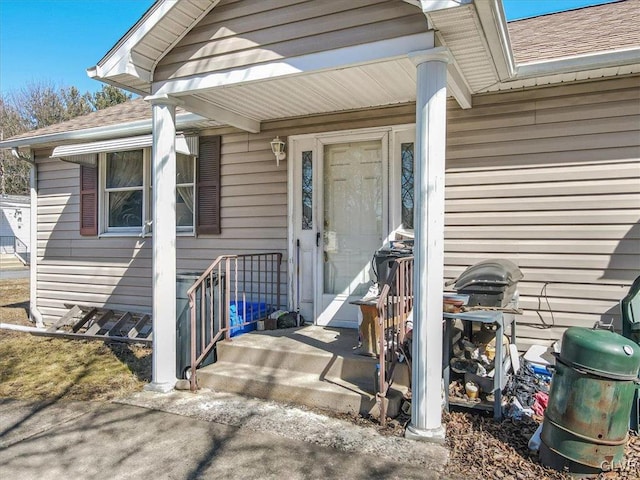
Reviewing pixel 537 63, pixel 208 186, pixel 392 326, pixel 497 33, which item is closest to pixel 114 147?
pixel 208 186

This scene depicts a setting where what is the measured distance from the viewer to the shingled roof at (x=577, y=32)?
3.80 meters

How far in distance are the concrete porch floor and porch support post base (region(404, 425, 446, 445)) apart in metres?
0.32

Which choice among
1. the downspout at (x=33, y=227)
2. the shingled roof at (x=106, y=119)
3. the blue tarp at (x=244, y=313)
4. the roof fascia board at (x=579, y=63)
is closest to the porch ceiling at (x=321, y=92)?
the roof fascia board at (x=579, y=63)

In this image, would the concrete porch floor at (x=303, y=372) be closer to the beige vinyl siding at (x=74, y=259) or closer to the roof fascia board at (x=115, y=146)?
the roof fascia board at (x=115, y=146)

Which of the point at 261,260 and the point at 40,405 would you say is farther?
the point at 261,260

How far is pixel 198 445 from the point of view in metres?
3.00

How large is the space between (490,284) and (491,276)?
8 cm

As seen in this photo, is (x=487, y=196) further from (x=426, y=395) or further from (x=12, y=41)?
(x=12, y=41)

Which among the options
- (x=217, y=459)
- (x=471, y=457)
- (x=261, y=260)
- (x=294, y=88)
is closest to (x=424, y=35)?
(x=294, y=88)

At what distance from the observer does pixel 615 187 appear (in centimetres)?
385

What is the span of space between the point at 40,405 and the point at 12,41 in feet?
88.0

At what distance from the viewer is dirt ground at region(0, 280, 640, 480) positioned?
8.73 feet

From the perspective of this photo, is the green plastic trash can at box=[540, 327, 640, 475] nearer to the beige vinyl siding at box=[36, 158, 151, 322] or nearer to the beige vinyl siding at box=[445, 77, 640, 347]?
the beige vinyl siding at box=[445, 77, 640, 347]

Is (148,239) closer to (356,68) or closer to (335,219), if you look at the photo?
(335,219)
